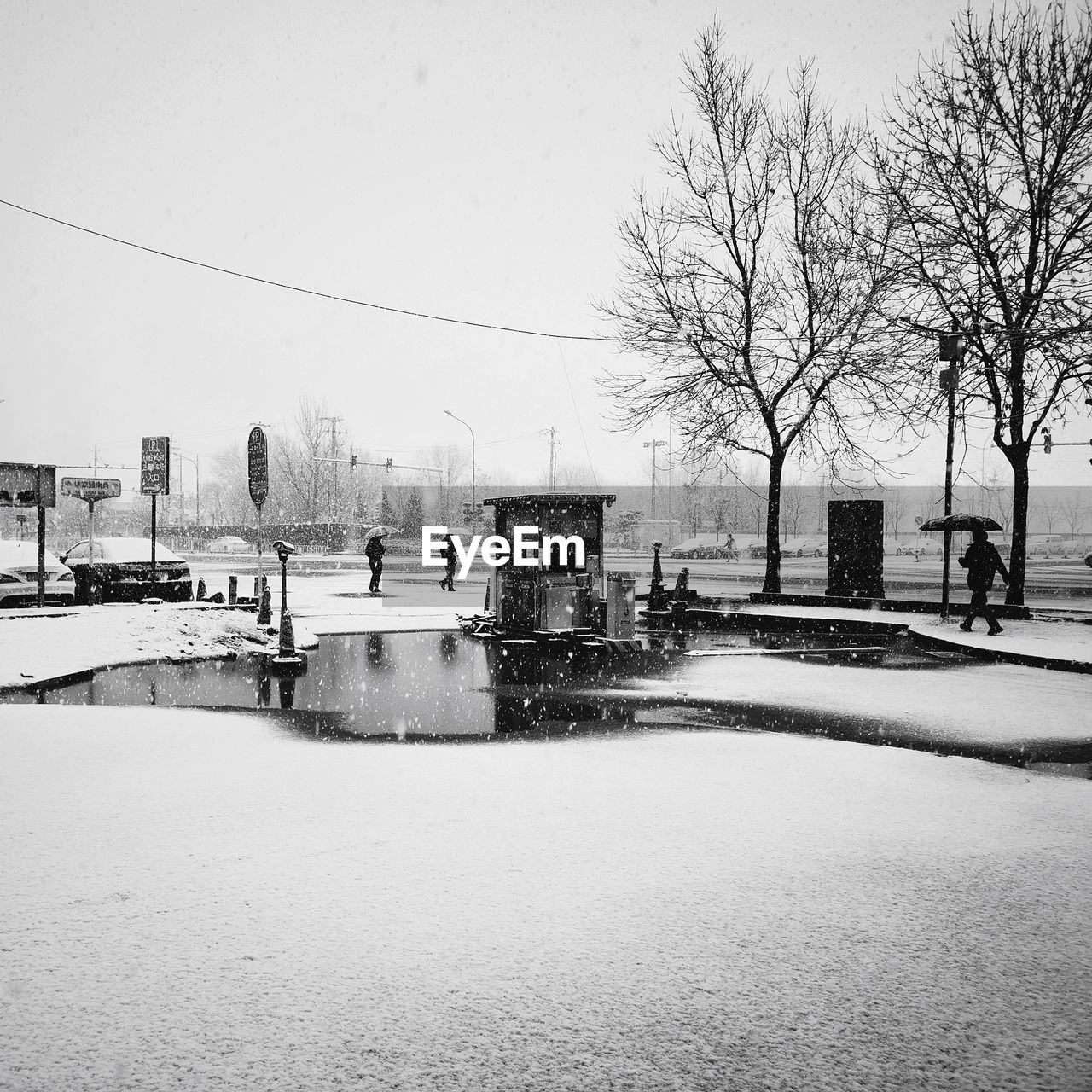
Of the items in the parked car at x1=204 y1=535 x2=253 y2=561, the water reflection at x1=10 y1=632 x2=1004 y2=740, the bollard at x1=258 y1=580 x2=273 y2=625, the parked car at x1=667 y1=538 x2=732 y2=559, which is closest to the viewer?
the water reflection at x1=10 y1=632 x2=1004 y2=740

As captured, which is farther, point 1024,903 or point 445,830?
point 445,830

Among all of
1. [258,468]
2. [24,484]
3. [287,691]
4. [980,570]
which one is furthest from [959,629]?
[24,484]

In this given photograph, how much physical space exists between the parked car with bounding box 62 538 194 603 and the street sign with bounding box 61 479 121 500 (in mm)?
1126

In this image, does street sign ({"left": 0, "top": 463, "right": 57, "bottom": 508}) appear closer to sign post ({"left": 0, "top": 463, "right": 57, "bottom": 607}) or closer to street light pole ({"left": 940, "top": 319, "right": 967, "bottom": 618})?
sign post ({"left": 0, "top": 463, "right": 57, "bottom": 607})

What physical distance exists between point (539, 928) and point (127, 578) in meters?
18.8

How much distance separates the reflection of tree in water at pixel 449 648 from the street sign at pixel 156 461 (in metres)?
8.82

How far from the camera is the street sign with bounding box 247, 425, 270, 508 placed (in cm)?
1661

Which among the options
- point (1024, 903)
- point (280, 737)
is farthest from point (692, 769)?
point (280, 737)

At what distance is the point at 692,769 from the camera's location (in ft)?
22.6

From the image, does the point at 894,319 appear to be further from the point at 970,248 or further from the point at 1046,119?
the point at 1046,119

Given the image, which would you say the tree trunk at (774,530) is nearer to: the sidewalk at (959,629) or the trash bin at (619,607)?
the sidewalk at (959,629)

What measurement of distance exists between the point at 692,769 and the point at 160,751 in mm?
4187

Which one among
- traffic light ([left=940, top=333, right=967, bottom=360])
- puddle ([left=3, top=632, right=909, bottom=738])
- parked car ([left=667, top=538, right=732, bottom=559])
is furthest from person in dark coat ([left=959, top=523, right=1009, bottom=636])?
parked car ([left=667, top=538, right=732, bottom=559])

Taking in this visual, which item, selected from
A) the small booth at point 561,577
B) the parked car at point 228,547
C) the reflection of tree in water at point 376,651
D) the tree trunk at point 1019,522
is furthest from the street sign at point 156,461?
the parked car at point 228,547
